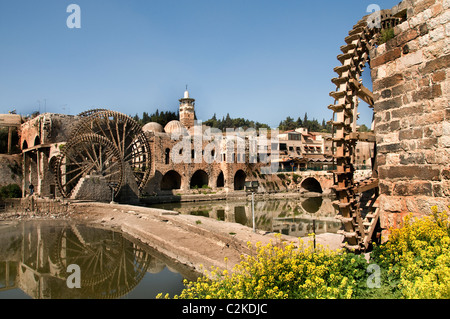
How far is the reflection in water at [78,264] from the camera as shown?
634 cm

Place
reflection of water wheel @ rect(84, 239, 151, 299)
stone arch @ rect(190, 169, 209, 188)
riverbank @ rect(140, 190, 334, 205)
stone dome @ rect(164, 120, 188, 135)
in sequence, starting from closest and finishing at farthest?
reflection of water wheel @ rect(84, 239, 151, 299)
riverbank @ rect(140, 190, 334, 205)
stone dome @ rect(164, 120, 188, 135)
stone arch @ rect(190, 169, 209, 188)

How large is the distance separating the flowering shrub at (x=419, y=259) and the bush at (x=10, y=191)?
2234cm

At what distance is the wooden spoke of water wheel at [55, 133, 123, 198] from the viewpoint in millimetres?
18219

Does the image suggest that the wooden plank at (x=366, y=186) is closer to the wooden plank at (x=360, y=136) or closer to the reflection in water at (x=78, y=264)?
the wooden plank at (x=360, y=136)

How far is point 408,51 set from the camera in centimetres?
407

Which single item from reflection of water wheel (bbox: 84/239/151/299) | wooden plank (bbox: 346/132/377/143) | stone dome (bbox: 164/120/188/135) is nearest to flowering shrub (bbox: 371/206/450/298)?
wooden plank (bbox: 346/132/377/143)

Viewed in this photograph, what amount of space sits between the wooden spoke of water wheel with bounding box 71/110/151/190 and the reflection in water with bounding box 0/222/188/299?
367 inches

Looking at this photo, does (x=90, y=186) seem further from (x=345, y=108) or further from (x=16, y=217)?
(x=345, y=108)

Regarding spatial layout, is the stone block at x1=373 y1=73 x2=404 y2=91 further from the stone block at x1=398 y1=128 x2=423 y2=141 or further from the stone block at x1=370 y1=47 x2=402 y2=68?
the stone block at x1=398 y1=128 x2=423 y2=141

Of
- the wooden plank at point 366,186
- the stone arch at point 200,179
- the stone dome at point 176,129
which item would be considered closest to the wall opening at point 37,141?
the stone dome at point 176,129

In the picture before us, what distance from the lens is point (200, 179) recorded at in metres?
32.4

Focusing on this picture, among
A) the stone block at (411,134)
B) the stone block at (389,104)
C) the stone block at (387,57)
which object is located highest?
the stone block at (387,57)
